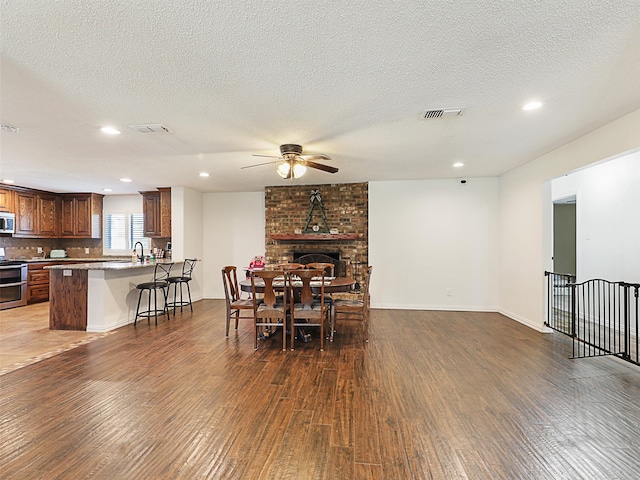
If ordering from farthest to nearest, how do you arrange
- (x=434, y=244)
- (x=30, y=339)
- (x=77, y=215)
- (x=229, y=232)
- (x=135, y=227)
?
(x=135, y=227), (x=77, y=215), (x=229, y=232), (x=434, y=244), (x=30, y=339)

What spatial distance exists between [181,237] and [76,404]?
15.0ft

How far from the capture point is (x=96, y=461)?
1854 mm

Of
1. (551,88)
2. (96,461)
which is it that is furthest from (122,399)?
(551,88)

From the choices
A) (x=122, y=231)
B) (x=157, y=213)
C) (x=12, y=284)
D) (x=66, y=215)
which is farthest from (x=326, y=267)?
(x=66, y=215)

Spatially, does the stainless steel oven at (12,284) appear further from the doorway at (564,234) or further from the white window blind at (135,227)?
the doorway at (564,234)

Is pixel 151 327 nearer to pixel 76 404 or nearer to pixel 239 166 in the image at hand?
pixel 76 404

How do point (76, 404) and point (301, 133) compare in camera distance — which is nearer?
point (76, 404)

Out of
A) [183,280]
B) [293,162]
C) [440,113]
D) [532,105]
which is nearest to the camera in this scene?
[532,105]

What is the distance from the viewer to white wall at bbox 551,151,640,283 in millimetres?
4355

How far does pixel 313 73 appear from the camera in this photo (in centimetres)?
229

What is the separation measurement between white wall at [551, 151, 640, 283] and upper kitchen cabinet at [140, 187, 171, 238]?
744 centimetres

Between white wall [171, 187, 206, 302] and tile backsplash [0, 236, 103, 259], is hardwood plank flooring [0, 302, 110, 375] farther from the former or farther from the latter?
white wall [171, 187, 206, 302]

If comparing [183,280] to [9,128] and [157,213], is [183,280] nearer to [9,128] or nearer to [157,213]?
[157,213]

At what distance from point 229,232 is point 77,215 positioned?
3.84 m
